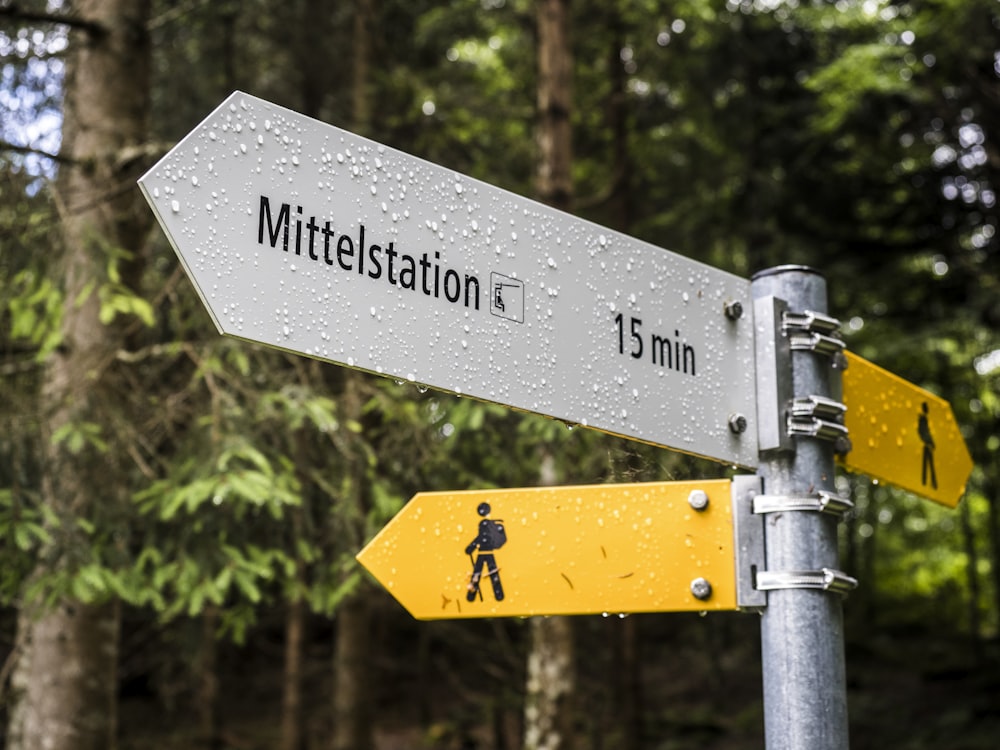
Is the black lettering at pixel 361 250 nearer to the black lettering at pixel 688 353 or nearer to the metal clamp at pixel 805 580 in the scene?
the black lettering at pixel 688 353

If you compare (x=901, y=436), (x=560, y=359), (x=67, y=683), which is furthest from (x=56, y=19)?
(x=901, y=436)

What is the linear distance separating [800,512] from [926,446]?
2.47 ft

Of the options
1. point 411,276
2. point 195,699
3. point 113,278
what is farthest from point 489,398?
point 195,699

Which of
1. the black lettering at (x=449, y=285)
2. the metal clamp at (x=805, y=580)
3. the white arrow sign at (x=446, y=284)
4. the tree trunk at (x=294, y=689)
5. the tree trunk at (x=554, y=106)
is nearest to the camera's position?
the white arrow sign at (x=446, y=284)

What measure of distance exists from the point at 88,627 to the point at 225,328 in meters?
4.40

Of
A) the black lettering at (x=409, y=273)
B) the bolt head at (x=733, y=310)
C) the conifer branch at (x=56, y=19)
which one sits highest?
the conifer branch at (x=56, y=19)

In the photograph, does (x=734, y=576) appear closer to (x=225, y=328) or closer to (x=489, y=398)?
(x=489, y=398)

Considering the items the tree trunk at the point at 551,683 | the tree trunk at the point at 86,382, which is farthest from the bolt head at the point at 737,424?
the tree trunk at the point at 551,683

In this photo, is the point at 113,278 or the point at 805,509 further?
the point at 113,278

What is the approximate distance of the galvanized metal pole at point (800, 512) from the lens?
1798mm

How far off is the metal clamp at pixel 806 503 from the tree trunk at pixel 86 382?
360 centimetres

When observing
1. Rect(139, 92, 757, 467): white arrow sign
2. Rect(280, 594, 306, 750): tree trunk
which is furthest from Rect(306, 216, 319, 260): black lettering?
Rect(280, 594, 306, 750): tree trunk

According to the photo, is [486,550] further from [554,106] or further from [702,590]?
[554,106]

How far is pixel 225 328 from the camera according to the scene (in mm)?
1431
